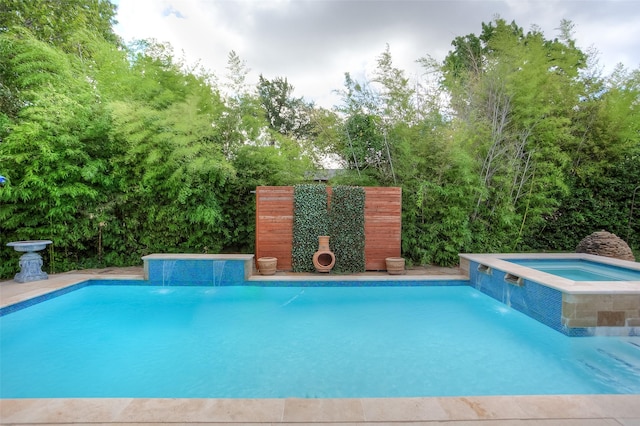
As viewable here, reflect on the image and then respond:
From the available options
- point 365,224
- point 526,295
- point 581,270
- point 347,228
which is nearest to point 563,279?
point 526,295

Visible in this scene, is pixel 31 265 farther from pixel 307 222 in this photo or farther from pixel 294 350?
pixel 294 350

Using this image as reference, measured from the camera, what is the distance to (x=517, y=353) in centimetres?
338

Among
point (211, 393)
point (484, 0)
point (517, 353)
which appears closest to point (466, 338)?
point (517, 353)

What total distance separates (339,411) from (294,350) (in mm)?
1457

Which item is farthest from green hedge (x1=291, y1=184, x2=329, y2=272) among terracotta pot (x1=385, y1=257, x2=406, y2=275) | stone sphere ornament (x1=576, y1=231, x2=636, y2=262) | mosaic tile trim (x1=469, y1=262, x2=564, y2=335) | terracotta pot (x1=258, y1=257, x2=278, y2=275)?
stone sphere ornament (x1=576, y1=231, x2=636, y2=262)

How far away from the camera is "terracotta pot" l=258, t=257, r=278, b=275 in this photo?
20.1 ft

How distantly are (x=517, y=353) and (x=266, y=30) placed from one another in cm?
819

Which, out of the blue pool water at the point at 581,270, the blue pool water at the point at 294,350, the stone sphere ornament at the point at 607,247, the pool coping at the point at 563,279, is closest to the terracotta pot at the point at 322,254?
the blue pool water at the point at 294,350

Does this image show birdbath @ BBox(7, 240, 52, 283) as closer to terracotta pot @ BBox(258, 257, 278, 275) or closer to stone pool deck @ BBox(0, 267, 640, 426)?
terracotta pot @ BBox(258, 257, 278, 275)

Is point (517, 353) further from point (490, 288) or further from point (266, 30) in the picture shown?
point (266, 30)

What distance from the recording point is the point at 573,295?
12.0 ft

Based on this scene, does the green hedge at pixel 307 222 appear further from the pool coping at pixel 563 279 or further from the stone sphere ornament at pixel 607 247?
the stone sphere ornament at pixel 607 247

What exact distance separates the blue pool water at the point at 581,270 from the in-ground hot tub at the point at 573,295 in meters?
Answer: 0.01

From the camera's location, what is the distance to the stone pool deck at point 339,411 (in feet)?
6.36
